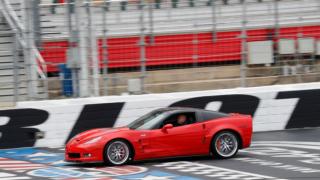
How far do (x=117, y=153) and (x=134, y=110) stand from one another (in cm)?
389

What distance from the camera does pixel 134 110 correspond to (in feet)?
57.2

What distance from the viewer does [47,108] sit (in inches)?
663

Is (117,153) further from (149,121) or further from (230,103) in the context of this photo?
(230,103)

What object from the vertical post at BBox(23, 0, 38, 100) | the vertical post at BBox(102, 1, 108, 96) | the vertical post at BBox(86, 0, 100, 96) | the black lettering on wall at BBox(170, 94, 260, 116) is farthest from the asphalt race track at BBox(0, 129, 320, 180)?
the vertical post at BBox(102, 1, 108, 96)

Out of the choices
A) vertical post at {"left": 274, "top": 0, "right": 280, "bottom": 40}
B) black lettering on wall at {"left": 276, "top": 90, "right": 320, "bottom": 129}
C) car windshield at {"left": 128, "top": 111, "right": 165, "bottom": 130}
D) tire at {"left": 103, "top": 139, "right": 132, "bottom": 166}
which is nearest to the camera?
tire at {"left": 103, "top": 139, "right": 132, "bottom": 166}

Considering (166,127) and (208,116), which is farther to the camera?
(208,116)

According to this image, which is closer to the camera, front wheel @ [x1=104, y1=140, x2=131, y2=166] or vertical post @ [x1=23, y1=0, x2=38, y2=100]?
front wheel @ [x1=104, y1=140, x2=131, y2=166]

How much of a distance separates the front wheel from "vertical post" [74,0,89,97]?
4.18m

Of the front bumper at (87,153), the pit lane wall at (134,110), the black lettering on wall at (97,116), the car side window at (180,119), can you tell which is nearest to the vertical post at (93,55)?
the pit lane wall at (134,110)

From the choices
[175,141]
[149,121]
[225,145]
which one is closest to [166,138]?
[175,141]

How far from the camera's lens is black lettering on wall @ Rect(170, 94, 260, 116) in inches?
706

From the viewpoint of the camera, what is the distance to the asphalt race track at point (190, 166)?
1242 cm

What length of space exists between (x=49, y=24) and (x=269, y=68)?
6.24 metres

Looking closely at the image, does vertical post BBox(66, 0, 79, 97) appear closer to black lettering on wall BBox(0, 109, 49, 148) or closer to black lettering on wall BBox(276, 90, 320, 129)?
black lettering on wall BBox(0, 109, 49, 148)
